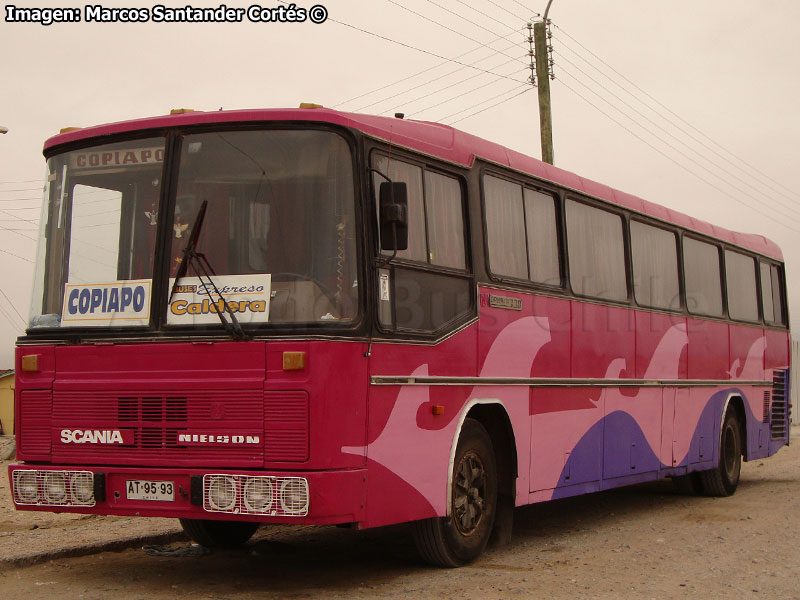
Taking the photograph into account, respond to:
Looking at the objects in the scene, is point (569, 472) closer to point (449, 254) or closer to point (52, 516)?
point (449, 254)

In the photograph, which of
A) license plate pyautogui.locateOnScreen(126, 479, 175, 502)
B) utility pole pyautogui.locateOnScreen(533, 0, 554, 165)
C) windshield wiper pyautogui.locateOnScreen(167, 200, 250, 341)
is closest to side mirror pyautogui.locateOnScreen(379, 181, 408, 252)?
windshield wiper pyautogui.locateOnScreen(167, 200, 250, 341)

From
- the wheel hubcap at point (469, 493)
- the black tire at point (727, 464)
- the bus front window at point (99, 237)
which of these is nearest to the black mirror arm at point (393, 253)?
the bus front window at point (99, 237)

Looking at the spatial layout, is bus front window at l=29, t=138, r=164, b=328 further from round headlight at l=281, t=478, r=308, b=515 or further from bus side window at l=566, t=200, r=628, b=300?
bus side window at l=566, t=200, r=628, b=300

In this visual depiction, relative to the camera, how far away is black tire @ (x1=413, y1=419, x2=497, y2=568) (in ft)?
27.8

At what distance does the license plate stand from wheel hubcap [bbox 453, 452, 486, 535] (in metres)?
2.34

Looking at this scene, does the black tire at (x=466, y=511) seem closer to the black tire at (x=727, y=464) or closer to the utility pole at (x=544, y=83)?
the black tire at (x=727, y=464)

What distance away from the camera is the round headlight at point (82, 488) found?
764cm

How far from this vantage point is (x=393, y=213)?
25.0 ft

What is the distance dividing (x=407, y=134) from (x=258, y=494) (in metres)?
2.99

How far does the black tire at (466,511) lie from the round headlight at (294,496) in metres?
1.68

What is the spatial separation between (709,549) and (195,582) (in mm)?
4402

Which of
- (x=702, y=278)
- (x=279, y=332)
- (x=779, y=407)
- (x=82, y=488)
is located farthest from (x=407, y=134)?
(x=779, y=407)

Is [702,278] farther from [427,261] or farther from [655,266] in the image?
[427,261]

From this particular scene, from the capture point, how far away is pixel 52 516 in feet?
38.0
